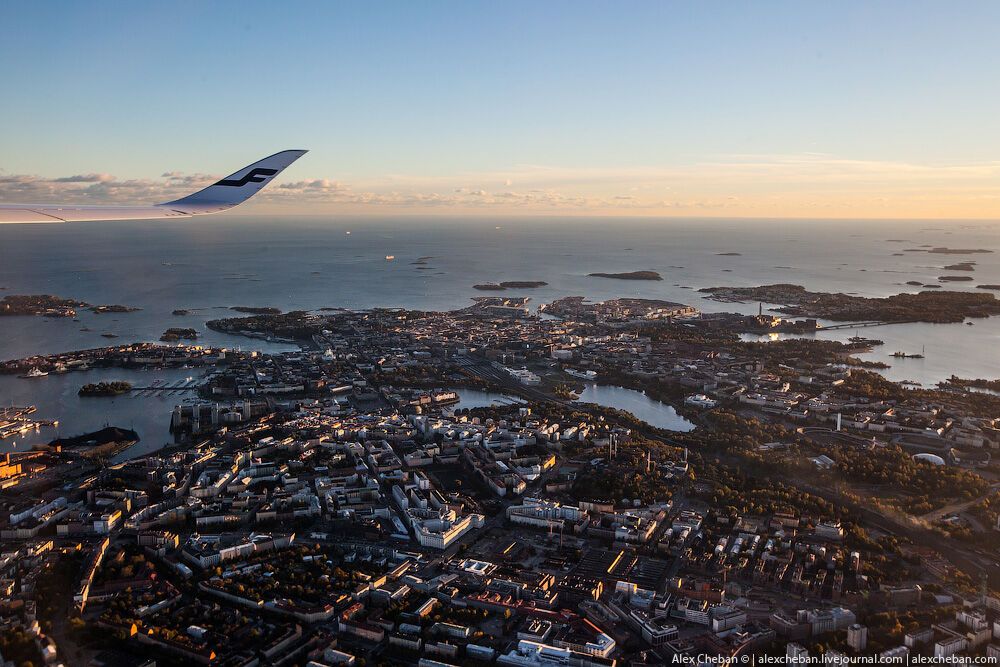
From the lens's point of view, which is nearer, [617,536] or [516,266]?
[617,536]

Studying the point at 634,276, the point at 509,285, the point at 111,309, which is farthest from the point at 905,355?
the point at 111,309

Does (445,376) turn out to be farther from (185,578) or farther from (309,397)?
(185,578)

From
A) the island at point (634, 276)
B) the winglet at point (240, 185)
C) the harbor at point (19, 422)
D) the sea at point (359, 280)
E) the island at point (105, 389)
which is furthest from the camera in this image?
the island at point (634, 276)

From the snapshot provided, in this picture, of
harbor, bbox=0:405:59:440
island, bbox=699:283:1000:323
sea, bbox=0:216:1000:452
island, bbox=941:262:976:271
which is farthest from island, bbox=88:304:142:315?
island, bbox=941:262:976:271

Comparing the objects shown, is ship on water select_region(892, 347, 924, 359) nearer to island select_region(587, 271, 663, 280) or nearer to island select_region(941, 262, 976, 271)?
island select_region(587, 271, 663, 280)

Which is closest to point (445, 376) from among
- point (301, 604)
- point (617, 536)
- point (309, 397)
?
point (309, 397)

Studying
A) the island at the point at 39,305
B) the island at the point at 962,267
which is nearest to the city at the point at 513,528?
the island at the point at 39,305

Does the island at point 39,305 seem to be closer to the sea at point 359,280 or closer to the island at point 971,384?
the sea at point 359,280
